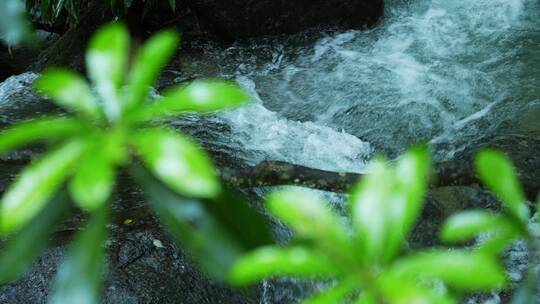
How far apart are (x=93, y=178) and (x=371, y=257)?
0.26m

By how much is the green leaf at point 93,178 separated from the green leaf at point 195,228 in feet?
0.40

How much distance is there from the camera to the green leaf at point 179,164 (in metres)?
0.54

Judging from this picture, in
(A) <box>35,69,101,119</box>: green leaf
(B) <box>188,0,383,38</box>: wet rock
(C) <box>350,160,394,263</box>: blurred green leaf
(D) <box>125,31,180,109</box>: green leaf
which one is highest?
(D) <box>125,31,180,109</box>: green leaf

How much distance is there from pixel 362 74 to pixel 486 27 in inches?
49.2

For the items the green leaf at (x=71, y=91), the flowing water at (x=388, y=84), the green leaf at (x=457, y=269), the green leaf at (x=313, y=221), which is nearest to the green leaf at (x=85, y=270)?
the green leaf at (x=71, y=91)

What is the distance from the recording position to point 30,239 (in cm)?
72

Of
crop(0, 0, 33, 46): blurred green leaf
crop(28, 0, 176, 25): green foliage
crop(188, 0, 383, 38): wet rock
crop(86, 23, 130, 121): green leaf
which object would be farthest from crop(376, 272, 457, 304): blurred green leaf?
crop(188, 0, 383, 38): wet rock

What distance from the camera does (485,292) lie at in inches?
104

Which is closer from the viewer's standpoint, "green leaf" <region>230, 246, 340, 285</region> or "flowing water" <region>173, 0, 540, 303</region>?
"green leaf" <region>230, 246, 340, 285</region>

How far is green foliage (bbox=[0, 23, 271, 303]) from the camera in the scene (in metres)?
0.56

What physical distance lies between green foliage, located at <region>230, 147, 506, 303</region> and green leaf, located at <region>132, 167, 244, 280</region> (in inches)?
5.8

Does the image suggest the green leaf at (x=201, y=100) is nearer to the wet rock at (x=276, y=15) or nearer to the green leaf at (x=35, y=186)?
the green leaf at (x=35, y=186)

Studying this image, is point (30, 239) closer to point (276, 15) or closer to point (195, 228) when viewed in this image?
point (195, 228)

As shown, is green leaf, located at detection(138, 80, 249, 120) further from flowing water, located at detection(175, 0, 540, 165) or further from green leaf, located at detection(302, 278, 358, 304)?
flowing water, located at detection(175, 0, 540, 165)
